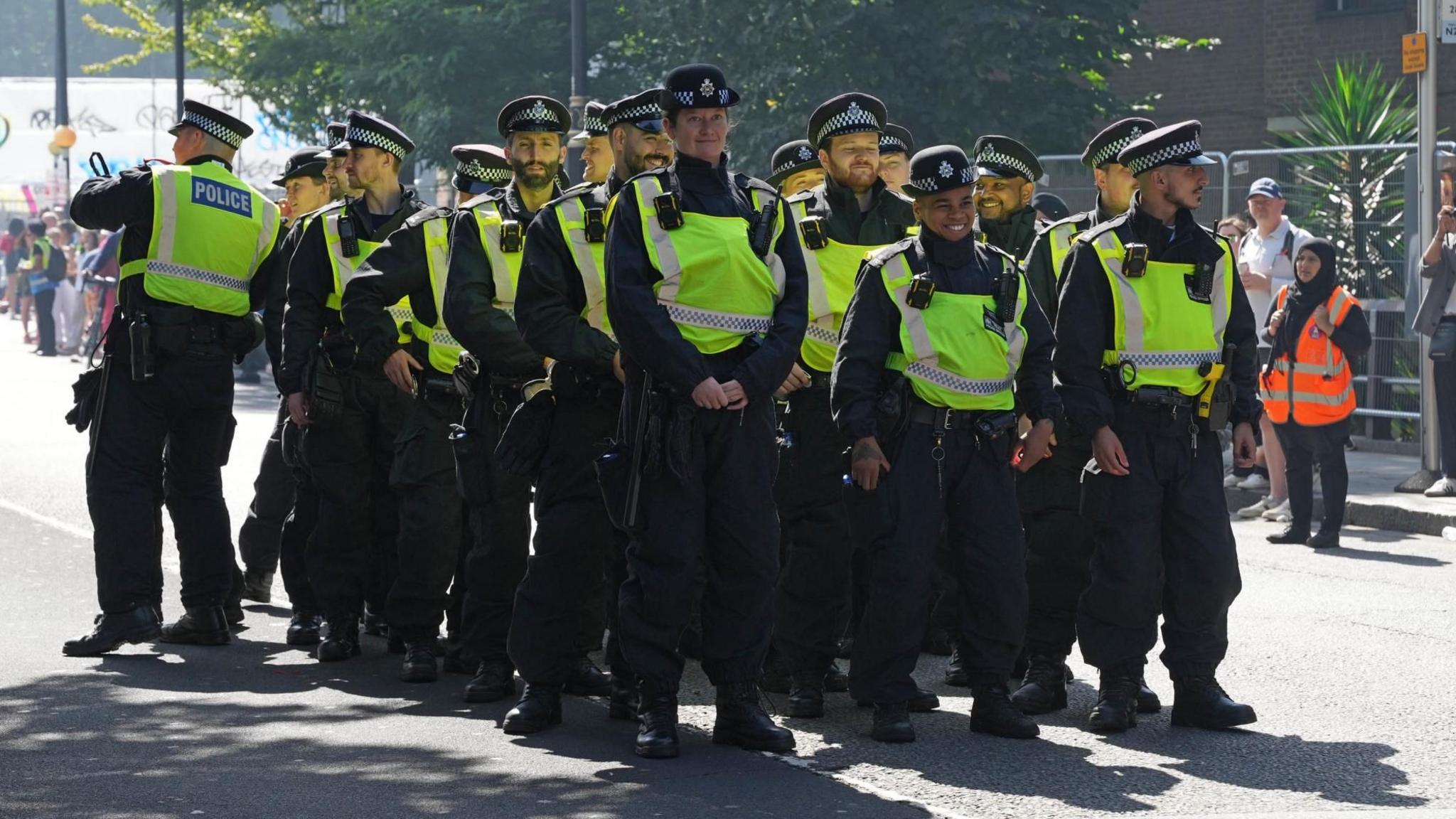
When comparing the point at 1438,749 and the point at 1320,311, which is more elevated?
the point at 1320,311

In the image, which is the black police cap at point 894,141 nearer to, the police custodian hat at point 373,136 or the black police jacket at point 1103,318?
the black police jacket at point 1103,318

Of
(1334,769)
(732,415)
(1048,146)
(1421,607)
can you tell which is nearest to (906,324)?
(732,415)

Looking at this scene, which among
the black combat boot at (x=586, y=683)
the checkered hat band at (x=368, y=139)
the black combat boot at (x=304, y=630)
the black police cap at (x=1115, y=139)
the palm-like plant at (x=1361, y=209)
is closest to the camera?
the black combat boot at (x=586, y=683)

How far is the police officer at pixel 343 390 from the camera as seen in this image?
8.33 m

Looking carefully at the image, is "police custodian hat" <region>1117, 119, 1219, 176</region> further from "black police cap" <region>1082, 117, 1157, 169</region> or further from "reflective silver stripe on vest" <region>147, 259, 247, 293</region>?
"reflective silver stripe on vest" <region>147, 259, 247, 293</region>

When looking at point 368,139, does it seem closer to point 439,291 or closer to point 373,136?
point 373,136

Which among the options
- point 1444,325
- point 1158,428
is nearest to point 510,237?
point 1158,428

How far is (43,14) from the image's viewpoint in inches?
3922

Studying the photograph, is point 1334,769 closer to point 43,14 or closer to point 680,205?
point 680,205

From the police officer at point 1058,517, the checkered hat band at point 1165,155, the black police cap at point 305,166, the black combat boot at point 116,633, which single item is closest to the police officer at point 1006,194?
the police officer at point 1058,517

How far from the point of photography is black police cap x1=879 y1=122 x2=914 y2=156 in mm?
8992

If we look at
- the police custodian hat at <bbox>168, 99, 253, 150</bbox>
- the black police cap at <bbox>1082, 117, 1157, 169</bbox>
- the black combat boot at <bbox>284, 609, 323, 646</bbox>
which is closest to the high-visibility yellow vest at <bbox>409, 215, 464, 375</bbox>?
the police custodian hat at <bbox>168, 99, 253, 150</bbox>

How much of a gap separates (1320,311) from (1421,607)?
10.1 feet

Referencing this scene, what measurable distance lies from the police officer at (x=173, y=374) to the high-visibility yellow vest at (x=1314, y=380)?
620cm
